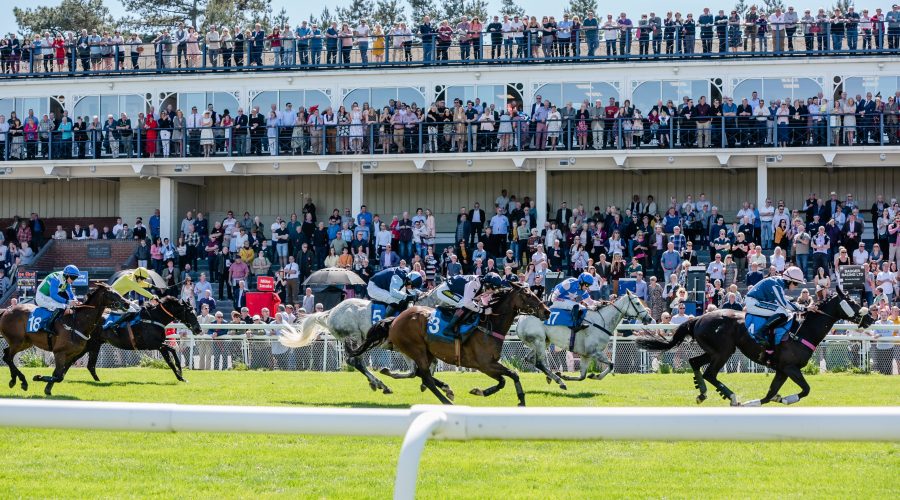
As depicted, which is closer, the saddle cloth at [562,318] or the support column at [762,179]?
the saddle cloth at [562,318]

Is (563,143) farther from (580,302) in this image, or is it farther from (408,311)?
(408,311)

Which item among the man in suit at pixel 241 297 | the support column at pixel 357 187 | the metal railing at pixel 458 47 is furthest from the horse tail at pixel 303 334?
the metal railing at pixel 458 47

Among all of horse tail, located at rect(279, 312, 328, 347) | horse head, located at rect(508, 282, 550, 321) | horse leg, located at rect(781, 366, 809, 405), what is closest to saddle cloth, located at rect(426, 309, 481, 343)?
horse head, located at rect(508, 282, 550, 321)

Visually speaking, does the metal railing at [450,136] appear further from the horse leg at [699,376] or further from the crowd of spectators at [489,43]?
the horse leg at [699,376]

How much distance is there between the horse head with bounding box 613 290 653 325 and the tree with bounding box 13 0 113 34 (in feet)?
160

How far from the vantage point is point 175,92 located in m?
32.4

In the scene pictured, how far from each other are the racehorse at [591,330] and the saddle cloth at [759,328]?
3.27 m

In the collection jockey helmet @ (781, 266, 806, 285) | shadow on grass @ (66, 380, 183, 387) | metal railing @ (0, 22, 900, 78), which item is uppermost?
metal railing @ (0, 22, 900, 78)

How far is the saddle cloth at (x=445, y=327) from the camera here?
13195 mm

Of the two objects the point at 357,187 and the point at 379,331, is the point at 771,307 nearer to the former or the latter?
the point at 379,331

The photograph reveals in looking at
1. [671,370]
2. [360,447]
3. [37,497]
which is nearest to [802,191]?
[671,370]

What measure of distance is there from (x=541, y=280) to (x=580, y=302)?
585cm

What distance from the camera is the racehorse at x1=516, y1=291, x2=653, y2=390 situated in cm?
1667

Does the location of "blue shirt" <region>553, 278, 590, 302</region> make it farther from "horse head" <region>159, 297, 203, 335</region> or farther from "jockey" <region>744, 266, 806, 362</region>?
"horse head" <region>159, 297, 203, 335</region>
